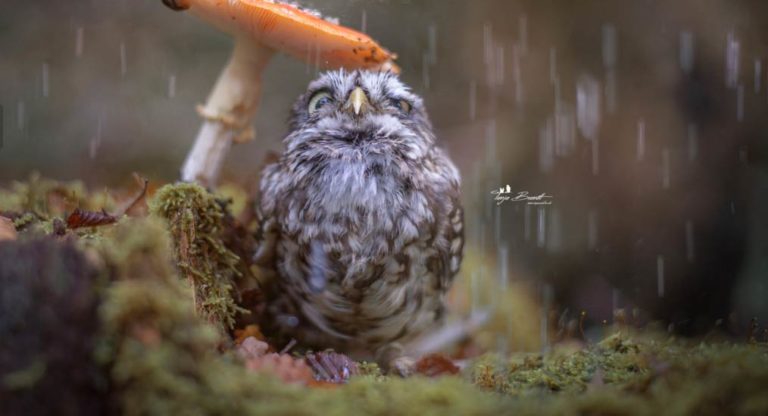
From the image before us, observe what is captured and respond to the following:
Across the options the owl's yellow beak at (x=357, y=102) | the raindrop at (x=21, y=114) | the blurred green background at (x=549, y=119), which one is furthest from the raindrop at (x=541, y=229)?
the raindrop at (x=21, y=114)

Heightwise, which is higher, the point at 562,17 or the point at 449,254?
the point at 562,17

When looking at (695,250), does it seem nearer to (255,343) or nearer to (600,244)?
(600,244)

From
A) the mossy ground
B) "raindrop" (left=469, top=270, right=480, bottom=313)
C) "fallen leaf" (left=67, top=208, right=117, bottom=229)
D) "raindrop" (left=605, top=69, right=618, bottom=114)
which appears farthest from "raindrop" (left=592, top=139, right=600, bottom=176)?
"fallen leaf" (left=67, top=208, right=117, bottom=229)

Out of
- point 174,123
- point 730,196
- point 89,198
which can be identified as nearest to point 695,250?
point 730,196

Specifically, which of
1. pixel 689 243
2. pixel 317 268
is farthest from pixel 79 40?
pixel 689 243

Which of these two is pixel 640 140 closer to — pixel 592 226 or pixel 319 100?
pixel 592 226
